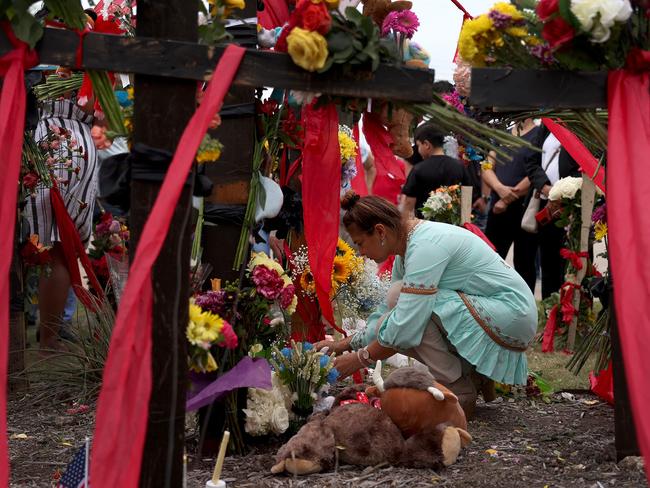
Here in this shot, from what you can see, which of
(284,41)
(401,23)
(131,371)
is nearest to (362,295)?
(401,23)

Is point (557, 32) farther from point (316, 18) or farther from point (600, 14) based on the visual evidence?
point (316, 18)

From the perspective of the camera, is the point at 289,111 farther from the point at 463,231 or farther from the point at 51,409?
the point at 51,409

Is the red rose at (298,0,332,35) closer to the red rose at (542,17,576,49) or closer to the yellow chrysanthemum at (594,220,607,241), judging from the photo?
the red rose at (542,17,576,49)

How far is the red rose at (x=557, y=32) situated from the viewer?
2.96 m

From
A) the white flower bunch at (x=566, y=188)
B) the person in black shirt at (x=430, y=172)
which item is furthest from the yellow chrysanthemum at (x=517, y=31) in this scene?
the person in black shirt at (x=430, y=172)

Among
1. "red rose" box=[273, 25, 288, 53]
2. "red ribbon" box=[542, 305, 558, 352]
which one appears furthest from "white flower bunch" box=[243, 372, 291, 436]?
"red ribbon" box=[542, 305, 558, 352]

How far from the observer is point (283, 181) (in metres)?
4.96

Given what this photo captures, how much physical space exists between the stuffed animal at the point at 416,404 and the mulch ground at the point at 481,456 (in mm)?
185

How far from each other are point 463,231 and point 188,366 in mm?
2143

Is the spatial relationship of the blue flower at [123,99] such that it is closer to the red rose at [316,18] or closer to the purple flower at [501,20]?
the red rose at [316,18]

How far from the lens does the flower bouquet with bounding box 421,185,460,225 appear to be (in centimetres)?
748

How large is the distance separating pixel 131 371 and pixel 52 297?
362cm

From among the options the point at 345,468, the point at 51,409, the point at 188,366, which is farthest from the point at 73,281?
the point at 188,366

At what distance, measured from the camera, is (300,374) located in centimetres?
418
